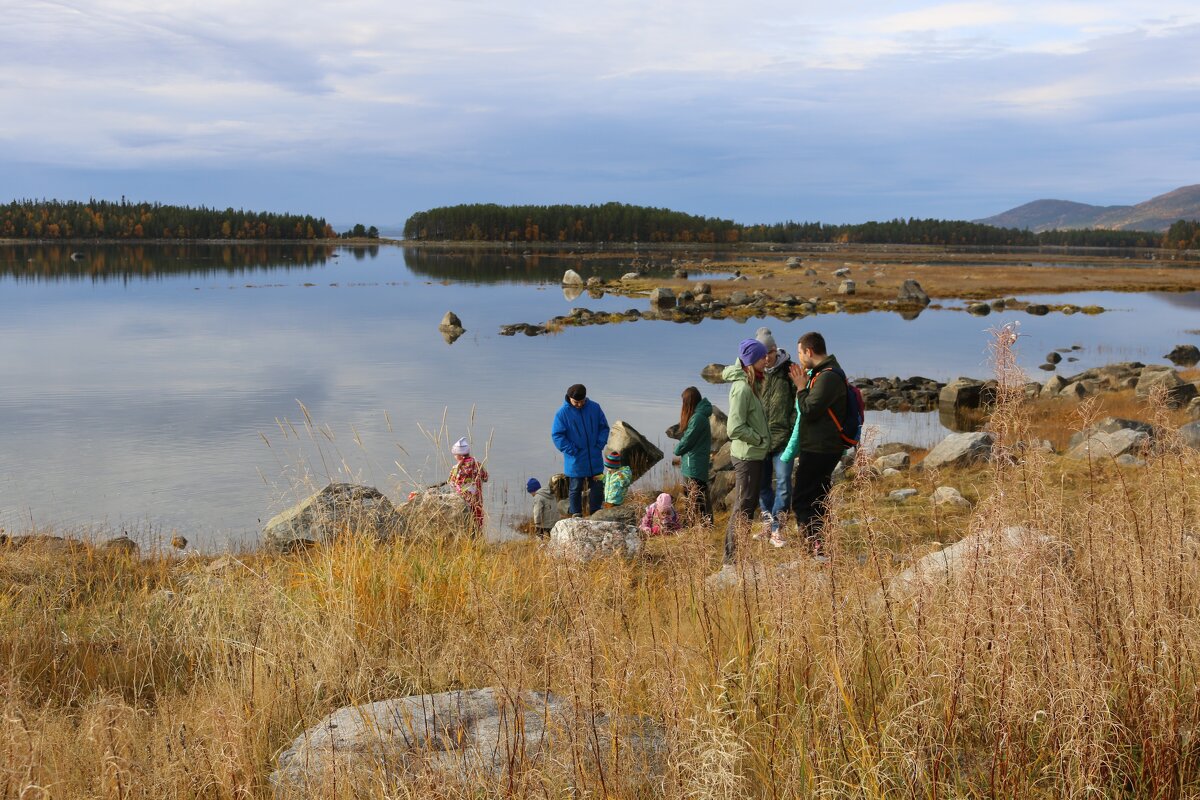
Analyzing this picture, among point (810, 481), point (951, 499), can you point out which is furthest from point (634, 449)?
point (810, 481)

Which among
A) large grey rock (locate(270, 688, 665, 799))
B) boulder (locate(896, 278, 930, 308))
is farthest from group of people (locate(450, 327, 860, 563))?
boulder (locate(896, 278, 930, 308))

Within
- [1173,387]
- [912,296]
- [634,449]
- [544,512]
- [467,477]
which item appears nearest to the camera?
[467,477]

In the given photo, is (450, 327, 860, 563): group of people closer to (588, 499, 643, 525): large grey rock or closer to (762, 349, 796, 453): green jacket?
(762, 349, 796, 453): green jacket

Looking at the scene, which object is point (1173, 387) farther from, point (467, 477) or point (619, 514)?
point (467, 477)

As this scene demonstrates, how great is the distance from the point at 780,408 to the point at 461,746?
5.77 metres

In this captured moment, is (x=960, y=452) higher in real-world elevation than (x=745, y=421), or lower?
lower

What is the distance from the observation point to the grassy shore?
9.81ft

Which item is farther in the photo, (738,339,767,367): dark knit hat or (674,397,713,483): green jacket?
(674,397,713,483): green jacket

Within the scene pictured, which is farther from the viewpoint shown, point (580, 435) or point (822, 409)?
point (580, 435)

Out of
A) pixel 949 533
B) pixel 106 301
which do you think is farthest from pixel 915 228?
pixel 949 533

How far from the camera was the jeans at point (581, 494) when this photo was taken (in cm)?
1178

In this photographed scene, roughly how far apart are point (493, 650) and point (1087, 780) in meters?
2.29

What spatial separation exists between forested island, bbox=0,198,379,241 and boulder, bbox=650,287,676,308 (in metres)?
122

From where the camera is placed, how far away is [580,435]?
11.4 meters
